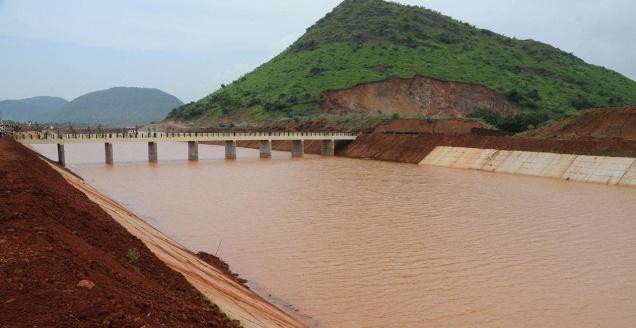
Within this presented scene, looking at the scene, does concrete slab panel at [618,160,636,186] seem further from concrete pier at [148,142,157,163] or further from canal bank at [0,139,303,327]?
concrete pier at [148,142,157,163]

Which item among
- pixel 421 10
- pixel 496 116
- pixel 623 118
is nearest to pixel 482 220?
pixel 623 118

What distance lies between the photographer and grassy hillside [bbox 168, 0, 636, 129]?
360 feet

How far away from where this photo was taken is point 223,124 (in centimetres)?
10762

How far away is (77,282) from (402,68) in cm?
10843

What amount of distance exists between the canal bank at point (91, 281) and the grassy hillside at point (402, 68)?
90.0 metres

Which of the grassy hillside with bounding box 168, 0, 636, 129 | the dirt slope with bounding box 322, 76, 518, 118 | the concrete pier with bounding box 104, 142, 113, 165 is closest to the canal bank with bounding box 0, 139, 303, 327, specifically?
the concrete pier with bounding box 104, 142, 113, 165

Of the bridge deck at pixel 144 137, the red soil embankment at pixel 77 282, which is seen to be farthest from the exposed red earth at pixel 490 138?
the red soil embankment at pixel 77 282

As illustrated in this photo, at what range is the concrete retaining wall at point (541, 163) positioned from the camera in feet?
129

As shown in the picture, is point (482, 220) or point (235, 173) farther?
point (235, 173)

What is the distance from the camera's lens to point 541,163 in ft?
148

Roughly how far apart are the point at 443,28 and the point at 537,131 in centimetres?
9707

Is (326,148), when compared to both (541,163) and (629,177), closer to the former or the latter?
(541,163)

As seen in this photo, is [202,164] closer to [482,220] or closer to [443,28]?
[482,220]

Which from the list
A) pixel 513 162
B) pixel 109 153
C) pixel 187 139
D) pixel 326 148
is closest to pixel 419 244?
pixel 513 162
